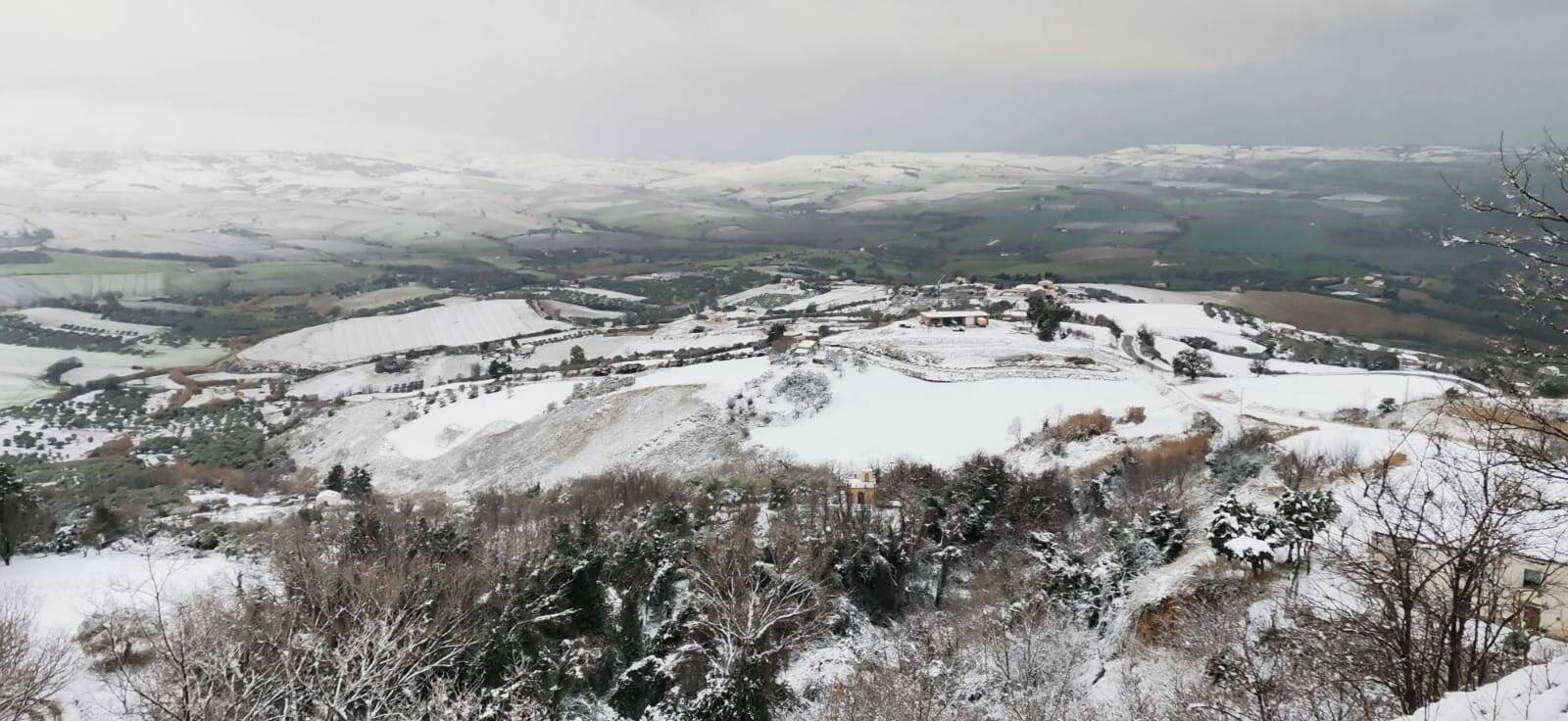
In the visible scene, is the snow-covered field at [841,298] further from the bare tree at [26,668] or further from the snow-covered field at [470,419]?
the bare tree at [26,668]

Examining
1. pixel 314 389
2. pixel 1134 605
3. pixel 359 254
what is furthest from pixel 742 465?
pixel 359 254

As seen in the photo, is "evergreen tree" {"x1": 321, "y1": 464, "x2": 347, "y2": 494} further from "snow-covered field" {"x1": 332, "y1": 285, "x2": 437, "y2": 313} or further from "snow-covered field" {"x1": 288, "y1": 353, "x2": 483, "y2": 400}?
"snow-covered field" {"x1": 332, "y1": 285, "x2": 437, "y2": 313}

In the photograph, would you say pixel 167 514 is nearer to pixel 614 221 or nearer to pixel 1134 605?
pixel 1134 605

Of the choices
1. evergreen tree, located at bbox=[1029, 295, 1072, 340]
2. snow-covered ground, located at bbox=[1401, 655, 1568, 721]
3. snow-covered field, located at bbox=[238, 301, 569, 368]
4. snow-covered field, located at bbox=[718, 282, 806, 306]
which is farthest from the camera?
snow-covered field, located at bbox=[718, 282, 806, 306]

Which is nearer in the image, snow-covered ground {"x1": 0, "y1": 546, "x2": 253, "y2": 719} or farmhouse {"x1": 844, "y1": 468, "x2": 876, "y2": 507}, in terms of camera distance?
snow-covered ground {"x1": 0, "y1": 546, "x2": 253, "y2": 719}

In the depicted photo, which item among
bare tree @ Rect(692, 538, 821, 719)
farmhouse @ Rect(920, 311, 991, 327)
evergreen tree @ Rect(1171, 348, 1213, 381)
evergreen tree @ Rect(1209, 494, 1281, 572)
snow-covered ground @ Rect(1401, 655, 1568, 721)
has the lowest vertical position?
bare tree @ Rect(692, 538, 821, 719)

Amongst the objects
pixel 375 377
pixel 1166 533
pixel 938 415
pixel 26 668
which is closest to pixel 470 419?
pixel 375 377

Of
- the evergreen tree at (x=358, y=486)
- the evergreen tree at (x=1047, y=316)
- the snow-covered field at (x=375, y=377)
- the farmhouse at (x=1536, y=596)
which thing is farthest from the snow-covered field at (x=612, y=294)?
the farmhouse at (x=1536, y=596)

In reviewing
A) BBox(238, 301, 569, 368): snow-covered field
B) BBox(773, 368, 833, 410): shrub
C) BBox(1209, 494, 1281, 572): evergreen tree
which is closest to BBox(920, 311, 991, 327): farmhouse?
BBox(773, 368, 833, 410): shrub
